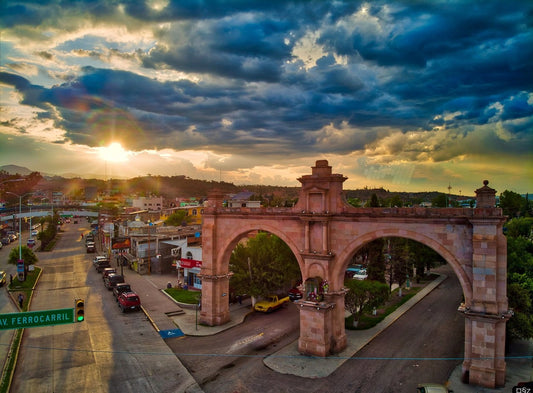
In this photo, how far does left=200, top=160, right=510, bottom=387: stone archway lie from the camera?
20625 millimetres

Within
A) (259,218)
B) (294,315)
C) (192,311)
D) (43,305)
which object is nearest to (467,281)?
(259,218)

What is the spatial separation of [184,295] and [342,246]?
2350cm

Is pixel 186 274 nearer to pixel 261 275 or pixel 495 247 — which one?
pixel 261 275

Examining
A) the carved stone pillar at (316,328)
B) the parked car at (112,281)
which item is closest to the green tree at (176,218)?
the parked car at (112,281)

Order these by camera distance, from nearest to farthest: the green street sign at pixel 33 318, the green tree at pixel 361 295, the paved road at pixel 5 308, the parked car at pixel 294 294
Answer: the green street sign at pixel 33 318 < the paved road at pixel 5 308 < the green tree at pixel 361 295 < the parked car at pixel 294 294

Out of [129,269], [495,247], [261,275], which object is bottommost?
[129,269]

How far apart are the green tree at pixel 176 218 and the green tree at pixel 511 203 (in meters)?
81.0

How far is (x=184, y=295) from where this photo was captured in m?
42.0

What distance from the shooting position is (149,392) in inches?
821

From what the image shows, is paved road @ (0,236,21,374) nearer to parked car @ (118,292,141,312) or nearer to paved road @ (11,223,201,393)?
paved road @ (11,223,201,393)

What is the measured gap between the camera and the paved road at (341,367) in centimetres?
2197

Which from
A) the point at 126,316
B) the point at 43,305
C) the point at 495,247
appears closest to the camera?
the point at 495,247

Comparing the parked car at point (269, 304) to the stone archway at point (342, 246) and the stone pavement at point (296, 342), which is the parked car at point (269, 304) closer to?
the stone pavement at point (296, 342)

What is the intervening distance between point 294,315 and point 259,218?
487 inches
